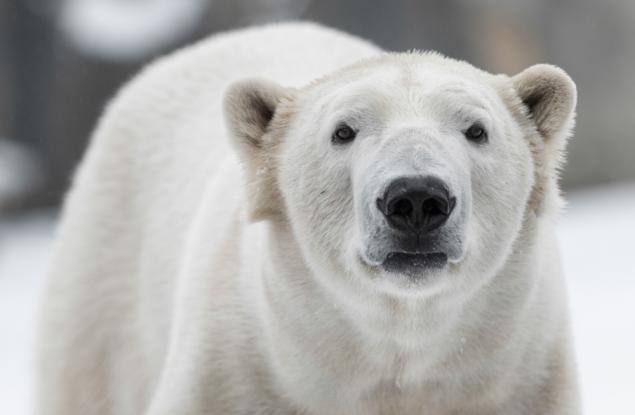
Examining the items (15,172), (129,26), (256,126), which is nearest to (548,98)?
(256,126)

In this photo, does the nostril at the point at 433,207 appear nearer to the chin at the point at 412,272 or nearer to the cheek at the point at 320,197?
the chin at the point at 412,272

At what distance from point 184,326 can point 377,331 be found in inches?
29.3

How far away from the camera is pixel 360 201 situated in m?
3.53

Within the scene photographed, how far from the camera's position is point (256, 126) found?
411 centimetres

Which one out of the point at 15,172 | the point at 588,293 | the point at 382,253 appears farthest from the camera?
the point at 15,172

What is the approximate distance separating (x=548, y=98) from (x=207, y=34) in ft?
39.0

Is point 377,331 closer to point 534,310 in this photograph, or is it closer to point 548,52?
point 534,310

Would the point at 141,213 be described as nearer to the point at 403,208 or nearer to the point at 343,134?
the point at 343,134

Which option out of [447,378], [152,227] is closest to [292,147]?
[447,378]

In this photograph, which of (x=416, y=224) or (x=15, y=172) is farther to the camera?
(x=15, y=172)

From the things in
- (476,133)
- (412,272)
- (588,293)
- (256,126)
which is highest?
(256,126)

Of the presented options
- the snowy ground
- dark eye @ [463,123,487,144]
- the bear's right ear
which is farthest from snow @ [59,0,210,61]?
dark eye @ [463,123,487,144]

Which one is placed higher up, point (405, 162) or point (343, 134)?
point (343, 134)

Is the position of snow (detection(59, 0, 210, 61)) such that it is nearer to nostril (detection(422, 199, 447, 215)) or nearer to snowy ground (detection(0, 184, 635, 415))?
snowy ground (detection(0, 184, 635, 415))
